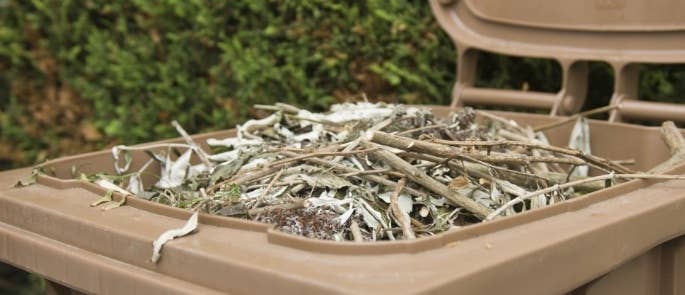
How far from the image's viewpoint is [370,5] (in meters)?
3.19

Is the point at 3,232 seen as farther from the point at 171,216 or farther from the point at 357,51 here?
the point at 357,51

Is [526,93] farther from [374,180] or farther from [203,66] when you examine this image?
[203,66]

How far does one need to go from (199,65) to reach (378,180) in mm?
2064

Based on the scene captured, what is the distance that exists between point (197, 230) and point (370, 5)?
1.81 metres

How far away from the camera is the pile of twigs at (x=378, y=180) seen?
1.67 m

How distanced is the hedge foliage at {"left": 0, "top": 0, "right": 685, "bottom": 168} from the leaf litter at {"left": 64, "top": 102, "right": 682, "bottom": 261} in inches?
38.6

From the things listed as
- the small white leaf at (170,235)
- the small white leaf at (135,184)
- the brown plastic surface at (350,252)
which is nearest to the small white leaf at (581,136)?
the brown plastic surface at (350,252)

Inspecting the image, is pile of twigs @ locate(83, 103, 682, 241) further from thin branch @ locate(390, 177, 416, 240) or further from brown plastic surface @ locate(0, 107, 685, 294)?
brown plastic surface @ locate(0, 107, 685, 294)

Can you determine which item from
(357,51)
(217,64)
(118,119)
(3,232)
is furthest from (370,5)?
(3,232)

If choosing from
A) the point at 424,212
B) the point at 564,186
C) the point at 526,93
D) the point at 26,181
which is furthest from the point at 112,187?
the point at 526,93

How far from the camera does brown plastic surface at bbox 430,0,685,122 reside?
2.45 metres

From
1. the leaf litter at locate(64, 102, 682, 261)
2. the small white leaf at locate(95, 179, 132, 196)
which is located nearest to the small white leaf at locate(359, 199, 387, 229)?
the leaf litter at locate(64, 102, 682, 261)

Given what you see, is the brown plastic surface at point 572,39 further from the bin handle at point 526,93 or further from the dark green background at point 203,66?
the dark green background at point 203,66

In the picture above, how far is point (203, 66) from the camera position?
3.71 m
